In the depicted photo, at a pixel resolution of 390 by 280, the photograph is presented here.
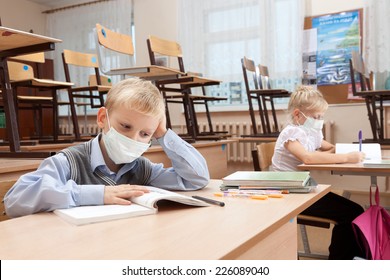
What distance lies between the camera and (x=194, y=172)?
3.37 feet

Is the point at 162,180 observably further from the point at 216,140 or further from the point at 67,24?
the point at 67,24

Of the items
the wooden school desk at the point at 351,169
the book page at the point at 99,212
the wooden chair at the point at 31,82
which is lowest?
the wooden school desk at the point at 351,169

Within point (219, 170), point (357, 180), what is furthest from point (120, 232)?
point (357, 180)

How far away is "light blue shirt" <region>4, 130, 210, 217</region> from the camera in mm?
756

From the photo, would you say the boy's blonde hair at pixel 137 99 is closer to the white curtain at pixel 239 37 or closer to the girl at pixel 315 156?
the girl at pixel 315 156

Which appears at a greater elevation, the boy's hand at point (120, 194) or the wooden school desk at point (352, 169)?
the boy's hand at point (120, 194)

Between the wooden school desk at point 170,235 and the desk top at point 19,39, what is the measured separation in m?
1.31

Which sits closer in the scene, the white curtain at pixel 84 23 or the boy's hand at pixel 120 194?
the boy's hand at pixel 120 194

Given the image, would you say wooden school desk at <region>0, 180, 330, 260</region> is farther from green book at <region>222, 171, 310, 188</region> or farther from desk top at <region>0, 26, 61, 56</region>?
desk top at <region>0, 26, 61, 56</region>

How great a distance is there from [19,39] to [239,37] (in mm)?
3219

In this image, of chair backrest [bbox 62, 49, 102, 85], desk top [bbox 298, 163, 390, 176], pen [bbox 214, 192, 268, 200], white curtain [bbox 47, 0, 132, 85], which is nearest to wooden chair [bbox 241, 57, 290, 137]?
chair backrest [bbox 62, 49, 102, 85]

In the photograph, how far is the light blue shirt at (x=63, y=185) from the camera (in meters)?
0.76

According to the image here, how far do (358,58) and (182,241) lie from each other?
329 centimetres

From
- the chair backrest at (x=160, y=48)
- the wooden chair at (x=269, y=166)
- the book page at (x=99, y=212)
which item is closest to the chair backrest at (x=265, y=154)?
the wooden chair at (x=269, y=166)
